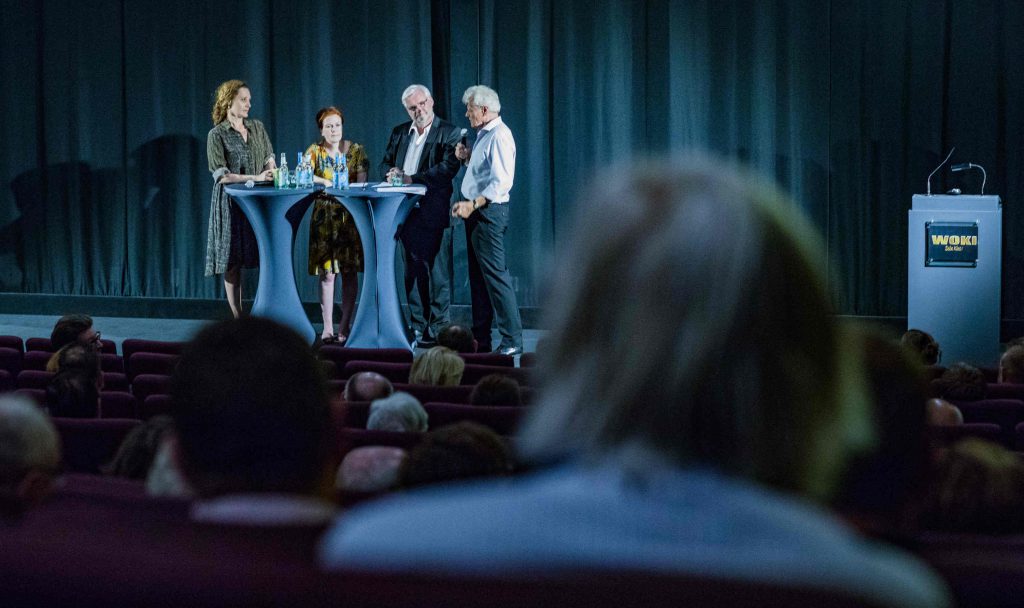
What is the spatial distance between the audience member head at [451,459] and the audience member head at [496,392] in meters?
1.63

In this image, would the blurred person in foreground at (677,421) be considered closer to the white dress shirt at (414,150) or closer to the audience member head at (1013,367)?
the audience member head at (1013,367)

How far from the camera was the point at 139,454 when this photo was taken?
2383mm

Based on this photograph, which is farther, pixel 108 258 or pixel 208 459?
pixel 108 258

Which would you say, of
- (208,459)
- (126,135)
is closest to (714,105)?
(126,135)

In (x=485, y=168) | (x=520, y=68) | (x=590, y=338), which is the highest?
(x=520, y=68)

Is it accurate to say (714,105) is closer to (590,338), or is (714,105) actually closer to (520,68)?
(520,68)

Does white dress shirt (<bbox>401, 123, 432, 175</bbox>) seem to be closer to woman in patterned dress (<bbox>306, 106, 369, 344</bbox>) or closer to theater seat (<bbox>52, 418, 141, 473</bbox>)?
woman in patterned dress (<bbox>306, 106, 369, 344</bbox>)

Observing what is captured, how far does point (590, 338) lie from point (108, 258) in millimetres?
9562

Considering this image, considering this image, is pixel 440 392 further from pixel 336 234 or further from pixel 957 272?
pixel 957 272

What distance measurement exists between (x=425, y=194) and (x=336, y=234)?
1.94 ft

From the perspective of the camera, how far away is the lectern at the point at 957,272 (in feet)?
22.4

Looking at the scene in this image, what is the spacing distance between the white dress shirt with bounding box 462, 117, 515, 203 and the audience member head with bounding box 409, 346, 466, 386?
103 inches

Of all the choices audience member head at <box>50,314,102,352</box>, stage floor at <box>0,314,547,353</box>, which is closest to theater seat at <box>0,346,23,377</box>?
audience member head at <box>50,314,102,352</box>

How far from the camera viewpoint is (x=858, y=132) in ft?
27.5
